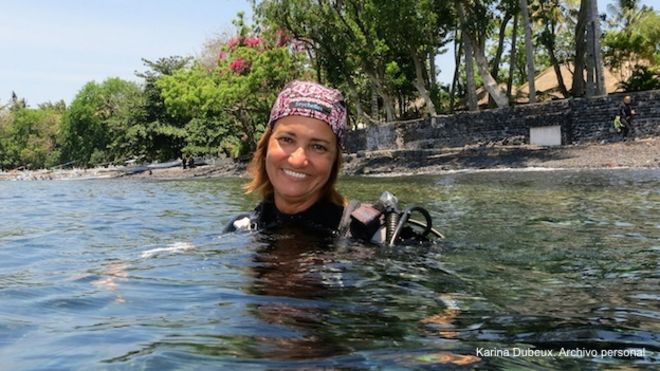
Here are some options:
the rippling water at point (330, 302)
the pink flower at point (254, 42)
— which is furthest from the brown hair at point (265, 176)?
the pink flower at point (254, 42)

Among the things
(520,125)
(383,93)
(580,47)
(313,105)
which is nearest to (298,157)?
(313,105)

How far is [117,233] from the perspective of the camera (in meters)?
8.07

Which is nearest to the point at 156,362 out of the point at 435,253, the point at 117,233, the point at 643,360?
the point at 643,360

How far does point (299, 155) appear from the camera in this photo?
450 centimetres

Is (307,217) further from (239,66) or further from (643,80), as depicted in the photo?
(239,66)

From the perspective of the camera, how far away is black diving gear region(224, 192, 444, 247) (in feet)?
15.6

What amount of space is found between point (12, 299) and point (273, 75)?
34811mm

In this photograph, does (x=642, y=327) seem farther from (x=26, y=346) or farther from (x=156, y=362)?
(x=26, y=346)

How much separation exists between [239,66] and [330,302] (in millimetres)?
38248

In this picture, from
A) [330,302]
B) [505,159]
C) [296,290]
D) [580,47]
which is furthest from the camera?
[580,47]

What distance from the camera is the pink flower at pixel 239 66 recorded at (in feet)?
131

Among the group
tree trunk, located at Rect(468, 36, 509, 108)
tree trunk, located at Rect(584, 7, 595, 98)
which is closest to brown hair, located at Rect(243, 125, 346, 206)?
tree trunk, located at Rect(584, 7, 595, 98)

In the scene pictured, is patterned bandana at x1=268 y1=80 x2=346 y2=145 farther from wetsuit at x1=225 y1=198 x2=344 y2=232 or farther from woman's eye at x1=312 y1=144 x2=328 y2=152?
wetsuit at x1=225 y1=198 x2=344 y2=232

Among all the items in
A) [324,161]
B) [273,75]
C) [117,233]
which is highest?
[273,75]
